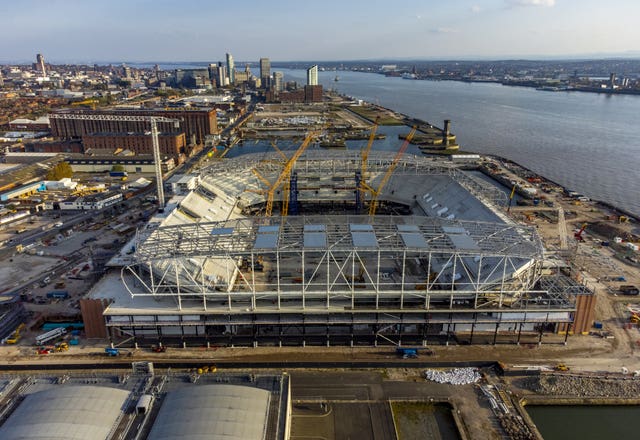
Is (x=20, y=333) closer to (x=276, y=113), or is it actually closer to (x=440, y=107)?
(x=276, y=113)

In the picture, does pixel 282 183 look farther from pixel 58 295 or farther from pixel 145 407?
pixel 145 407

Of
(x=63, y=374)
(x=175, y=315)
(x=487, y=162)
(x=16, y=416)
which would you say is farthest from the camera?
(x=487, y=162)

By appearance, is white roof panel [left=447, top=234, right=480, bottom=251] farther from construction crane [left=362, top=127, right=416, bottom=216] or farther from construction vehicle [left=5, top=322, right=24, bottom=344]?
construction vehicle [left=5, top=322, right=24, bottom=344]

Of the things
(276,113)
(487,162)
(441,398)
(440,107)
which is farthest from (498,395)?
(440,107)

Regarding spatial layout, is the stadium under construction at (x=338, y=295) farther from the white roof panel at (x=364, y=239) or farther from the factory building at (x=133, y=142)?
the factory building at (x=133, y=142)

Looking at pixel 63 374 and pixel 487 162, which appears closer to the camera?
pixel 63 374

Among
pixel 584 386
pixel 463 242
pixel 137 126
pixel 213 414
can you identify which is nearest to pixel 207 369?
pixel 213 414

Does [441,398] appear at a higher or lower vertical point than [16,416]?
lower
